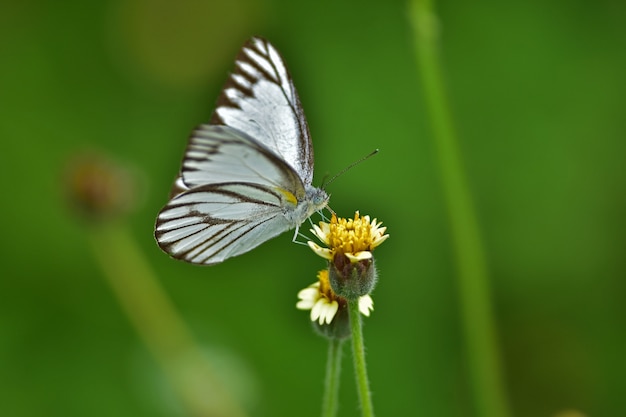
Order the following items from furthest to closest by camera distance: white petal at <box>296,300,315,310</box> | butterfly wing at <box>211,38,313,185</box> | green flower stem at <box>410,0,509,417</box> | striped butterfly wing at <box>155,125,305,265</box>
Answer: green flower stem at <box>410,0,509,417</box>, butterfly wing at <box>211,38,313,185</box>, striped butterfly wing at <box>155,125,305,265</box>, white petal at <box>296,300,315,310</box>

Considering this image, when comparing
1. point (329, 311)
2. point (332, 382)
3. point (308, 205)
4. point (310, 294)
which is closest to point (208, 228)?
point (308, 205)

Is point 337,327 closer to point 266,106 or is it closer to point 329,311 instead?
point 329,311

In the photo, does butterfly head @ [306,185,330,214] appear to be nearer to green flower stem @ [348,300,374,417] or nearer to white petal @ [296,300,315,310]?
white petal @ [296,300,315,310]

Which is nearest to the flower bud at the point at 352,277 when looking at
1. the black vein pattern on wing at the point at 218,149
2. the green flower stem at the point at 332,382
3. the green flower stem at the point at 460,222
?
the green flower stem at the point at 332,382

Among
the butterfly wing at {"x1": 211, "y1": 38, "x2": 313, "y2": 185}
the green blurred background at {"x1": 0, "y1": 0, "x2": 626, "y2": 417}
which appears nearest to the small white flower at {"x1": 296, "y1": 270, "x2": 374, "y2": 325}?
the butterfly wing at {"x1": 211, "y1": 38, "x2": 313, "y2": 185}

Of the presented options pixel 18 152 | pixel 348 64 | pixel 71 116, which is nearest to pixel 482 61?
pixel 348 64
